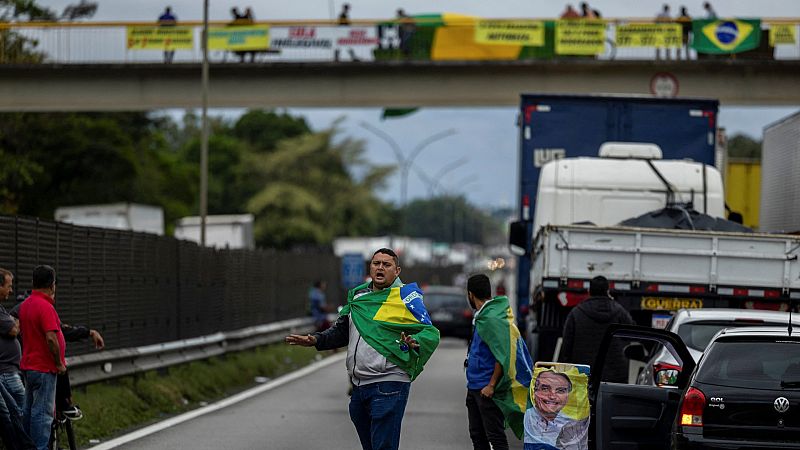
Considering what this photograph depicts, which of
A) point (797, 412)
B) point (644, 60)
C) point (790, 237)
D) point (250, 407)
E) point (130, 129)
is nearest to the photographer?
point (797, 412)

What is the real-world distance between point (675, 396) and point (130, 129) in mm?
73931

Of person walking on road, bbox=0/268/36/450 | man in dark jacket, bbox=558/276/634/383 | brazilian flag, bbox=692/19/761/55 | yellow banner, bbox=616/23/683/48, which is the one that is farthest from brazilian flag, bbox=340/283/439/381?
brazilian flag, bbox=692/19/761/55

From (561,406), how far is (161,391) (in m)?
9.85

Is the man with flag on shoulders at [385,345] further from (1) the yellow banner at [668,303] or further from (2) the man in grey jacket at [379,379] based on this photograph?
(1) the yellow banner at [668,303]

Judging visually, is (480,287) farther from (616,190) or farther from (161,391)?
(616,190)

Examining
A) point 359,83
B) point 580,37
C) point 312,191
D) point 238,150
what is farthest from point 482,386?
point 238,150

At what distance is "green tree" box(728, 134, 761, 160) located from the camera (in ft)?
347

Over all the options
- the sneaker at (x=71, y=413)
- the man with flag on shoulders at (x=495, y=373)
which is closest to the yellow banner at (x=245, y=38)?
the sneaker at (x=71, y=413)

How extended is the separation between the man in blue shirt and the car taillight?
1.73 m

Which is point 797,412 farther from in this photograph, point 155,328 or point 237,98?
point 237,98

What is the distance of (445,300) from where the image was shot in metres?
38.1

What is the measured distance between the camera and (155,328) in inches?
832

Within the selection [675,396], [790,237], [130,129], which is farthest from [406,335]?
[130,129]

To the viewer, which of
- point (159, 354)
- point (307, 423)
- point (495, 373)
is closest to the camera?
point (495, 373)
